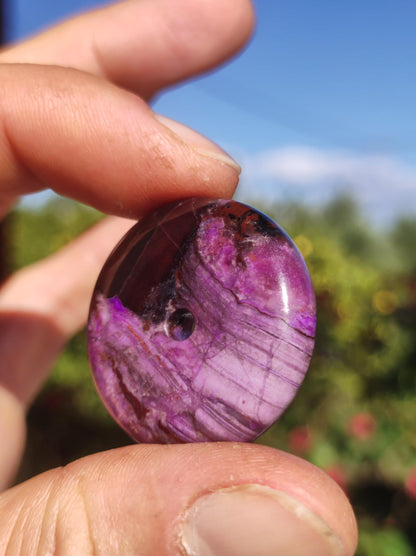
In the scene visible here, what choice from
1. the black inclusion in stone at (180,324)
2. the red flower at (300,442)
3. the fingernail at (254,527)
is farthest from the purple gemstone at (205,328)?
the red flower at (300,442)

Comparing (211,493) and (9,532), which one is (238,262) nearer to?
(211,493)

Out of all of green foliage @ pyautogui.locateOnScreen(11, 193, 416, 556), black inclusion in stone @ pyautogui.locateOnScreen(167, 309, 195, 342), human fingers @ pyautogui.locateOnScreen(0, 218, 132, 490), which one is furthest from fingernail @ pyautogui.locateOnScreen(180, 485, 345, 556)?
green foliage @ pyautogui.locateOnScreen(11, 193, 416, 556)

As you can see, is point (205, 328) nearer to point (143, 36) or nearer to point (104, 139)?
point (104, 139)

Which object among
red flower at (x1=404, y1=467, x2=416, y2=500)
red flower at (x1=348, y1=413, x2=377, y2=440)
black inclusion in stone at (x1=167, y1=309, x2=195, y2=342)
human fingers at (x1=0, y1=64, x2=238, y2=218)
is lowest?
red flower at (x1=348, y1=413, x2=377, y2=440)

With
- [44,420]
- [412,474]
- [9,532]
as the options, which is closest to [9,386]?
[9,532]

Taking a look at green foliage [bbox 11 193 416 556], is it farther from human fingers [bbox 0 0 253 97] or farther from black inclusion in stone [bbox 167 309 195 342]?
black inclusion in stone [bbox 167 309 195 342]
